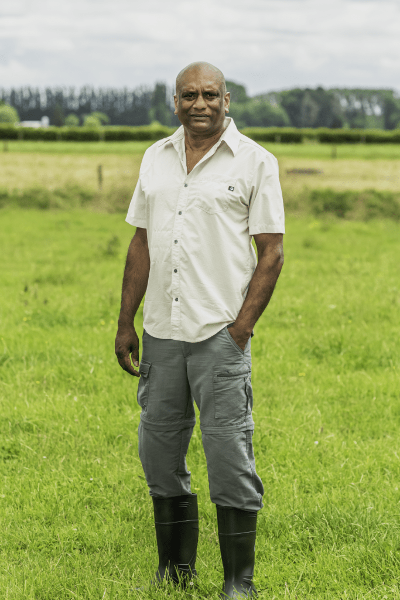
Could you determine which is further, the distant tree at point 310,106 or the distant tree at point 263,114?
the distant tree at point 263,114

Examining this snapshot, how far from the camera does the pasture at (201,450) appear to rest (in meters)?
2.94

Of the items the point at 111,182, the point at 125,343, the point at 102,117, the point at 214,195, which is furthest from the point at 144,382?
the point at 102,117

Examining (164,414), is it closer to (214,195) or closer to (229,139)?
(214,195)

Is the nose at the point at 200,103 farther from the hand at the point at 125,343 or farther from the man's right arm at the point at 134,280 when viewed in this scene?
the hand at the point at 125,343

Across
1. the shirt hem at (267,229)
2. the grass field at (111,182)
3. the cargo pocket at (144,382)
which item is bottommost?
the grass field at (111,182)

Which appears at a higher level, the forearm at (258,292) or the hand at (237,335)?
the forearm at (258,292)

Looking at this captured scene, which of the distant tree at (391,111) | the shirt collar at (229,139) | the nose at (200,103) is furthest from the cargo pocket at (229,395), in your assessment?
the distant tree at (391,111)

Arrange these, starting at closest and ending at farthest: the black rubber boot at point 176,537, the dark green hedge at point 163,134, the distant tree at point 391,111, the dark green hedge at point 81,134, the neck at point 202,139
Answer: the neck at point 202,139 < the black rubber boot at point 176,537 < the dark green hedge at point 163,134 < the dark green hedge at point 81,134 < the distant tree at point 391,111

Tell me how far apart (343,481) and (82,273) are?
21.3 ft

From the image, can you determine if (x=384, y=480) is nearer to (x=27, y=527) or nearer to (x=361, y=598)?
(x=361, y=598)

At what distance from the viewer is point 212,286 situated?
2504 millimetres

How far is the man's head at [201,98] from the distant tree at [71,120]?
564ft

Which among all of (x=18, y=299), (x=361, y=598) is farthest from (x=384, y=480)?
(x=18, y=299)

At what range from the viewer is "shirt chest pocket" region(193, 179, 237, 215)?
7.98 feet
